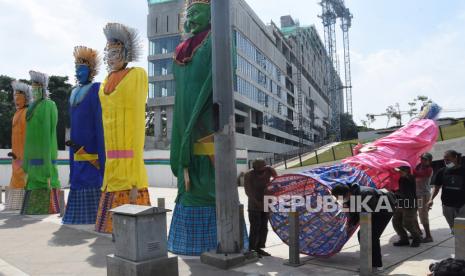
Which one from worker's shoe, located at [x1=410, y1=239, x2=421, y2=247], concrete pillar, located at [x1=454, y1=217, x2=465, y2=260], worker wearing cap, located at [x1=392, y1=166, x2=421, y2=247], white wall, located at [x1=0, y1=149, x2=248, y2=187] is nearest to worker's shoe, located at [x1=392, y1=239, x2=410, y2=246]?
worker wearing cap, located at [x1=392, y1=166, x2=421, y2=247]

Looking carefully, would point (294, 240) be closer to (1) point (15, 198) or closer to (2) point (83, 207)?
(2) point (83, 207)

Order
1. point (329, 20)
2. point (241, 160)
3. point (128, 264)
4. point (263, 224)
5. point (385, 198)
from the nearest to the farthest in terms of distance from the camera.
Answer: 1. point (128, 264)
2. point (385, 198)
3. point (263, 224)
4. point (241, 160)
5. point (329, 20)

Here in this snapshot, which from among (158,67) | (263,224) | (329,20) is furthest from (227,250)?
(329,20)

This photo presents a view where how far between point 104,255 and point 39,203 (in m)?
6.28

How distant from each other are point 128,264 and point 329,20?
248 feet

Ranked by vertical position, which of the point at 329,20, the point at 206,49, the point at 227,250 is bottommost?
the point at 227,250

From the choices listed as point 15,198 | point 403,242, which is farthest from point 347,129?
point 403,242

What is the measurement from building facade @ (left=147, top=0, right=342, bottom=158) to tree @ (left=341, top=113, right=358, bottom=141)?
8.92m

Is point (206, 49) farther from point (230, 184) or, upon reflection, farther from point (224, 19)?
point (230, 184)

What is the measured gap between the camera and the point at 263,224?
275 inches

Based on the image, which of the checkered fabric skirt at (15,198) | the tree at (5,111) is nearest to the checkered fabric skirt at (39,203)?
the checkered fabric skirt at (15,198)

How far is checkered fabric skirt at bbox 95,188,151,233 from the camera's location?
8.77 m

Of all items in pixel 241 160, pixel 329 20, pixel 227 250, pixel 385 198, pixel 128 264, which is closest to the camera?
pixel 128 264

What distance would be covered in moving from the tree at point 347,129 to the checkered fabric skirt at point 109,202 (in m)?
84.4
